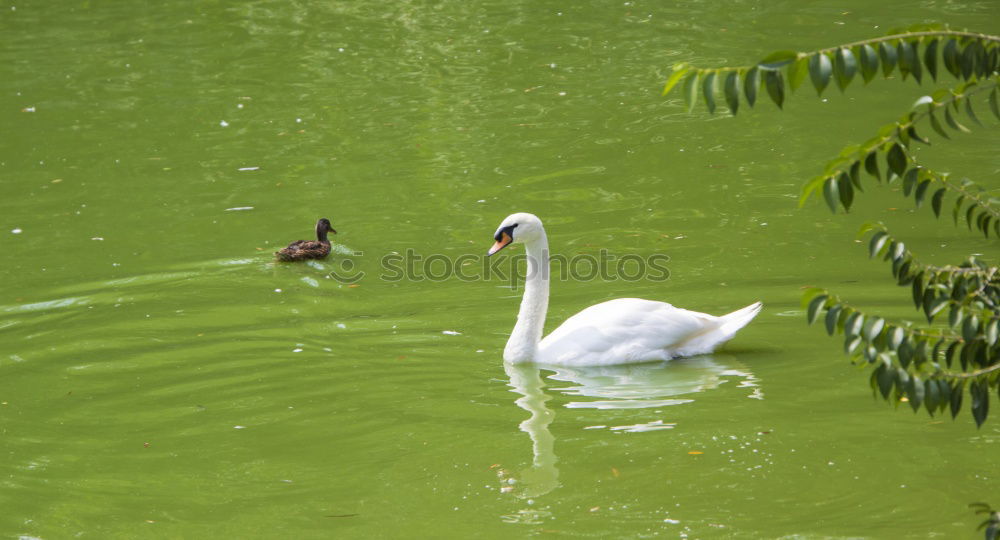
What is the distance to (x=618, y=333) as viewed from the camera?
7.75m

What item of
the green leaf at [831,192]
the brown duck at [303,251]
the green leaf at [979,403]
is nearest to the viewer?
the green leaf at [831,192]

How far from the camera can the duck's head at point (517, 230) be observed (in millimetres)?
8055

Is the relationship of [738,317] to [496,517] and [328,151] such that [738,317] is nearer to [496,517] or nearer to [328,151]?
[496,517]

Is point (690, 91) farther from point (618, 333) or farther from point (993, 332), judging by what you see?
point (618, 333)

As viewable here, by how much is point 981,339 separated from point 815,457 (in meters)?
2.77

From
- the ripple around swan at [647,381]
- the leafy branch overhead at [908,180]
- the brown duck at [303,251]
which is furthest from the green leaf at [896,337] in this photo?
the brown duck at [303,251]

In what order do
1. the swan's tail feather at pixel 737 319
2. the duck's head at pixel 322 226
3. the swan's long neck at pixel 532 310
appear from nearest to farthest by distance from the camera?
1. the swan's tail feather at pixel 737 319
2. the swan's long neck at pixel 532 310
3. the duck's head at pixel 322 226

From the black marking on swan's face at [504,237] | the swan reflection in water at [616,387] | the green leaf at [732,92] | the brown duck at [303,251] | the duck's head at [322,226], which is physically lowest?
the swan reflection in water at [616,387]

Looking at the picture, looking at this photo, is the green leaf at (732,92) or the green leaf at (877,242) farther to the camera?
the green leaf at (877,242)

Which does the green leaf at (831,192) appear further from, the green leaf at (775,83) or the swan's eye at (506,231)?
the swan's eye at (506,231)

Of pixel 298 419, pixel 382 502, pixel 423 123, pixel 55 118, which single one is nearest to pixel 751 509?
pixel 382 502

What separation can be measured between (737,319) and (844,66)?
183 inches

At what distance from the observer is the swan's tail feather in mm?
7648

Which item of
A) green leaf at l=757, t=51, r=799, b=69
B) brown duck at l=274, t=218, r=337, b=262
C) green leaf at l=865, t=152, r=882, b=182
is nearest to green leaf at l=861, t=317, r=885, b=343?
green leaf at l=865, t=152, r=882, b=182
